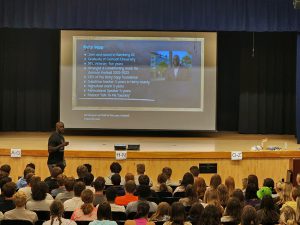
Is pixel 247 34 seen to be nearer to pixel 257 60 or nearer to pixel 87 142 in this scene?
pixel 257 60

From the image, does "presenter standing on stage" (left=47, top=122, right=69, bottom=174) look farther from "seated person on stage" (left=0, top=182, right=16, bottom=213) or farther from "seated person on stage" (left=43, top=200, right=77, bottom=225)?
"seated person on stage" (left=43, top=200, right=77, bottom=225)

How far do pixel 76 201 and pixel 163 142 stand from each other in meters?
7.19

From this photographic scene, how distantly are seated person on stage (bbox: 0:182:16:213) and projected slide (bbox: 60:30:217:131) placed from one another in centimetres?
800

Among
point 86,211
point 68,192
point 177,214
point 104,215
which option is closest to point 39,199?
point 68,192

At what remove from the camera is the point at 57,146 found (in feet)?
36.5

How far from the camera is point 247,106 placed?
668 inches

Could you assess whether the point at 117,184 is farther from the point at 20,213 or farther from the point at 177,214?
the point at 177,214

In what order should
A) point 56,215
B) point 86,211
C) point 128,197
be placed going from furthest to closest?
point 128,197 < point 86,211 < point 56,215

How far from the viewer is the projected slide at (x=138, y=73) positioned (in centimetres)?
1557

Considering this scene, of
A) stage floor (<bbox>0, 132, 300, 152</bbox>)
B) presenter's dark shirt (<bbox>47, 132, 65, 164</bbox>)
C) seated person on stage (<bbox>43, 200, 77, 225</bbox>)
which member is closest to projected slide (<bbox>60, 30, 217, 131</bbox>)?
stage floor (<bbox>0, 132, 300, 152</bbox>)

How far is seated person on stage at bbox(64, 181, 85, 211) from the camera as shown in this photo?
25.2 feet

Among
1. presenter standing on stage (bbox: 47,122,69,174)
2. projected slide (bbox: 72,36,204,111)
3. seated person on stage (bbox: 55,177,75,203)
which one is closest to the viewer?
seated person on stage (bbox: 55,177,75,203)

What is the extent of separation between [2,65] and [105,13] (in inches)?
158

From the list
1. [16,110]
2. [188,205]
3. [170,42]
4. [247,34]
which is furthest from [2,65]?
[188,205]
